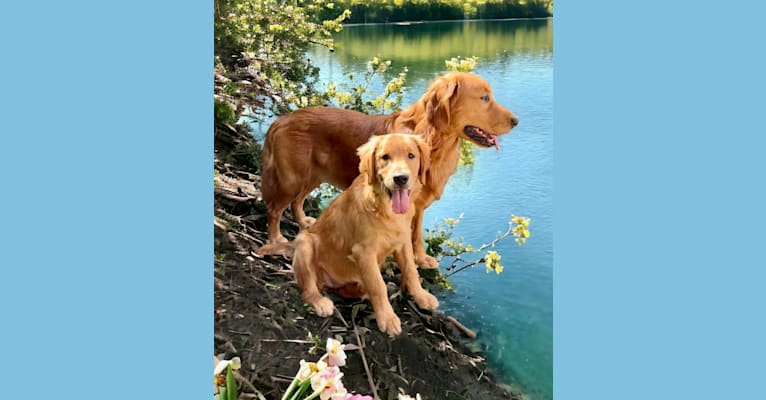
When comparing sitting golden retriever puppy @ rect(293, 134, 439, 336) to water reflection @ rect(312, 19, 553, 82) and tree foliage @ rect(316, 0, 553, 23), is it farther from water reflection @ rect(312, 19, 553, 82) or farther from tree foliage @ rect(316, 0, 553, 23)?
tree foliage @ rect(316, 0, 553, 23)

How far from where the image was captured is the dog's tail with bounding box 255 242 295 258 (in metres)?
3.08

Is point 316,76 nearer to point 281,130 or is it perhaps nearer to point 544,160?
point 281,130

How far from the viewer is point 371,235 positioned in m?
2.92

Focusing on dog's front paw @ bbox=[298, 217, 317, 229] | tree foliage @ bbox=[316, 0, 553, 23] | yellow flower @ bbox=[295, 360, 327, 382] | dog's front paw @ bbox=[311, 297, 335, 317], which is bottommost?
yellow flower @ bbox=[295, 360, 327, 382]

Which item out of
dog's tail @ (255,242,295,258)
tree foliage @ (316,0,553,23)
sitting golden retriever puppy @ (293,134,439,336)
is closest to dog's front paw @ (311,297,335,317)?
sitting golden retriever puppy @ (293,134,439,336)

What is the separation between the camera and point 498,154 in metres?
3.11

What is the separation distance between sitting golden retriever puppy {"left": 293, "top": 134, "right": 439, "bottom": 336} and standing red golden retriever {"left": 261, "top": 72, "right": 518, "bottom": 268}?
0.32 feet

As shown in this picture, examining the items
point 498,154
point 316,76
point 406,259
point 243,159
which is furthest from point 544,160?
point 243,159

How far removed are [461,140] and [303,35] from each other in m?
0.77

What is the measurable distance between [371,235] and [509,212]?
585 millimetres

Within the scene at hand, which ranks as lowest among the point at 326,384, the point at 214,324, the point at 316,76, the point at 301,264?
the point at 326,384

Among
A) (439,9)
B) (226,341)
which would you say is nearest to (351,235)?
(226,341)

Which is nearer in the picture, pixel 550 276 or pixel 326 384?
pixel 326 384

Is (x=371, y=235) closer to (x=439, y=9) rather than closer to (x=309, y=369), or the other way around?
(x=309, y=369)
